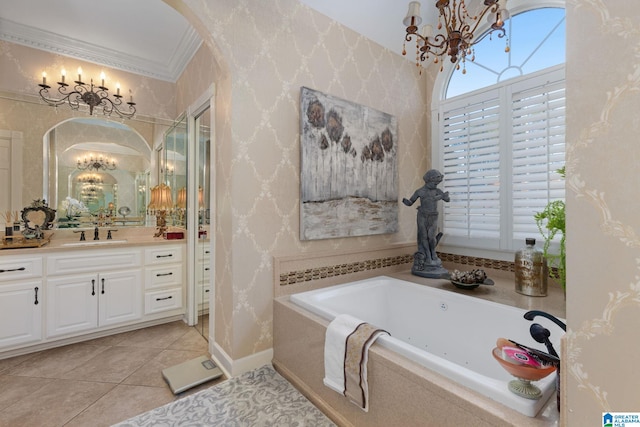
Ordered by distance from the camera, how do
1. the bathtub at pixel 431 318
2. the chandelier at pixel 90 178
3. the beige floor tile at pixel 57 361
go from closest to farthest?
the bathtub at pixel 431 318
the beige floor tile at pixel 57 361
the chandelier at pixel 90 178

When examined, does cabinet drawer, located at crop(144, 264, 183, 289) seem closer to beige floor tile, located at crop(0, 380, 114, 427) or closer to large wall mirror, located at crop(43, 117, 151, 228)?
large wall mirror, located at crop(43, 117, 151, 228)

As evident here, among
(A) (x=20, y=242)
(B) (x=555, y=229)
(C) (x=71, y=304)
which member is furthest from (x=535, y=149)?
(A) (x=20, y=242)

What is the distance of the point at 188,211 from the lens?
3.04 metres

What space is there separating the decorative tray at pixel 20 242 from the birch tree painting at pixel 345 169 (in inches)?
90.6

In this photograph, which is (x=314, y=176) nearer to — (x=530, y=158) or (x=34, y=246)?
(x=530, y=158)

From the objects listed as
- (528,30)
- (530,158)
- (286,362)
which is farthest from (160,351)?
(528,30)

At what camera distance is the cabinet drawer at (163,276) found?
294cm

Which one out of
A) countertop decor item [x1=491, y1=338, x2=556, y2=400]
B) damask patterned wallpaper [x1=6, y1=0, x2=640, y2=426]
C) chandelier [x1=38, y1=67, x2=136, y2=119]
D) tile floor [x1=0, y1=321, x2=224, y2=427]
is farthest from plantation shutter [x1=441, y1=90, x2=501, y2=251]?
chandelier [x1=38, y1=67, x2=136, y2=119]

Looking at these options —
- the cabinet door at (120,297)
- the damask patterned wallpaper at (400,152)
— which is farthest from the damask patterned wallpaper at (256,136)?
the cabinet door at (120,297)

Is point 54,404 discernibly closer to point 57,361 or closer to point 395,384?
point 57,361

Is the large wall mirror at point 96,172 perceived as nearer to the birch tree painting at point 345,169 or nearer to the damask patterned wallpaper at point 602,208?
the birch tree painting at point 345,169

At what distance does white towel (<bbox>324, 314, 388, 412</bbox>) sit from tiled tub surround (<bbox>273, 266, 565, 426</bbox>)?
0.04 metres

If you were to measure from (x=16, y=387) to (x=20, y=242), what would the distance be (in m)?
1.21

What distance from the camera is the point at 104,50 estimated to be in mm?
2986
